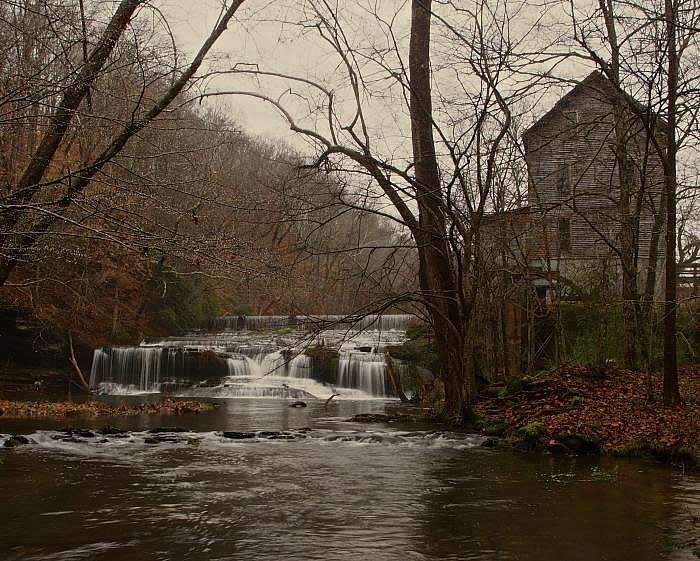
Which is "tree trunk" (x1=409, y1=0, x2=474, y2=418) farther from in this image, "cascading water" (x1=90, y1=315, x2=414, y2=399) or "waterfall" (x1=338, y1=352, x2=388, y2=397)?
"cascading water" (x1=90, y1=315, x2=414, y2=399)

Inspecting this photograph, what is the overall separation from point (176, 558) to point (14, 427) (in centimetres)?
986

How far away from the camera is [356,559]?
5.61 metres

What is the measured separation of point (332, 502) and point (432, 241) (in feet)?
21.0

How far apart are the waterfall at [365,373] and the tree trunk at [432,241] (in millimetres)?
9638

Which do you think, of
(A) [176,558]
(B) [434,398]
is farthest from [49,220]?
(B) [434,398]

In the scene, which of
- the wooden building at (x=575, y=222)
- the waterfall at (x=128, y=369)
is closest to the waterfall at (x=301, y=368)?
the waterfall at (x=128, y=369)

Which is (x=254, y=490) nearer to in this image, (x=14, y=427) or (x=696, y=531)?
(x=696, y=531)

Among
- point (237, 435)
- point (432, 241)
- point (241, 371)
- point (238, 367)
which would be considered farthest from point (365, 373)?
point (432, 241)

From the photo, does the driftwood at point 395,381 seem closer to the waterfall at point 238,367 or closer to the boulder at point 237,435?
the waterfall at point 238,367

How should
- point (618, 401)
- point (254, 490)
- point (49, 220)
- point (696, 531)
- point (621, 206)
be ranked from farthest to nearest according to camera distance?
point (621, 206), point (618, 401), point (254, 490), point (49, 220), point (696, 531)

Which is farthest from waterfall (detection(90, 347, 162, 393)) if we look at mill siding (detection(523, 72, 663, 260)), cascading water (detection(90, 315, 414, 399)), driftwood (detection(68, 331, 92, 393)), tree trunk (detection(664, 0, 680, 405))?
tree trunk (detection(664, 0, 680, 405))

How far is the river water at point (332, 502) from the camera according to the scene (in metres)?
5.92

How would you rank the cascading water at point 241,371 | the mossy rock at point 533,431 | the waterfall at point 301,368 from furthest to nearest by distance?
the waterfall at point 301,368
the cascading water at point 241,371
the mossy rock at point 533,431

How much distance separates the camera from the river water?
5.92m
